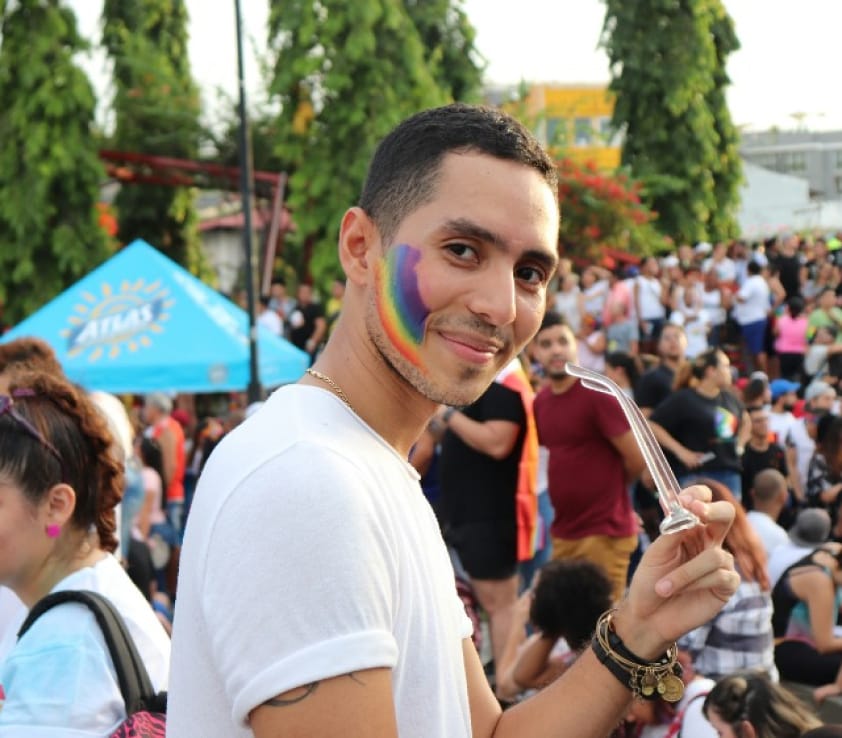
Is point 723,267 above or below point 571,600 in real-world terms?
below

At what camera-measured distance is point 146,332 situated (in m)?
11.6

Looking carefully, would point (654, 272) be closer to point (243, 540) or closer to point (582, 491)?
point (582, 491)

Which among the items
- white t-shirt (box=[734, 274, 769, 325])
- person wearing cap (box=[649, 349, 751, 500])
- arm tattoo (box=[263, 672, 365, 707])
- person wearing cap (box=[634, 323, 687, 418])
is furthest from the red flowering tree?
arm tattoo (box=[263, 672, 365, 707])

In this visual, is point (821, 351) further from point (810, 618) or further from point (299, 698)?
point (299, 698)


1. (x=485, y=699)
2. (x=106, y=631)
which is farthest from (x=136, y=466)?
(x=485, y=699)

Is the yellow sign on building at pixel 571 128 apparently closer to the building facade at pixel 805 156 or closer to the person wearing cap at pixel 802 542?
the building facade at pixel 805 156

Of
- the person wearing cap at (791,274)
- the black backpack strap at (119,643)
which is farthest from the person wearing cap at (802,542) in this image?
the person wearing cap at (791,274)

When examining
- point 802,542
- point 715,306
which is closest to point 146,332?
point 802,542

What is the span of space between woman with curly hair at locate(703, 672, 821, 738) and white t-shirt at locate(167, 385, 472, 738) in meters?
2.68

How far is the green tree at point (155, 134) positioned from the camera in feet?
81.1

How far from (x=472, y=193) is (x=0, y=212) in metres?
20.9

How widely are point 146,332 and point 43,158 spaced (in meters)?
10.4

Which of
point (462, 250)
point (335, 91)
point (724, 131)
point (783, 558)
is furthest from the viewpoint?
point (724, 131)

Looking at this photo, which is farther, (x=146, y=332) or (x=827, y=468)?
(x=146, y=332)
